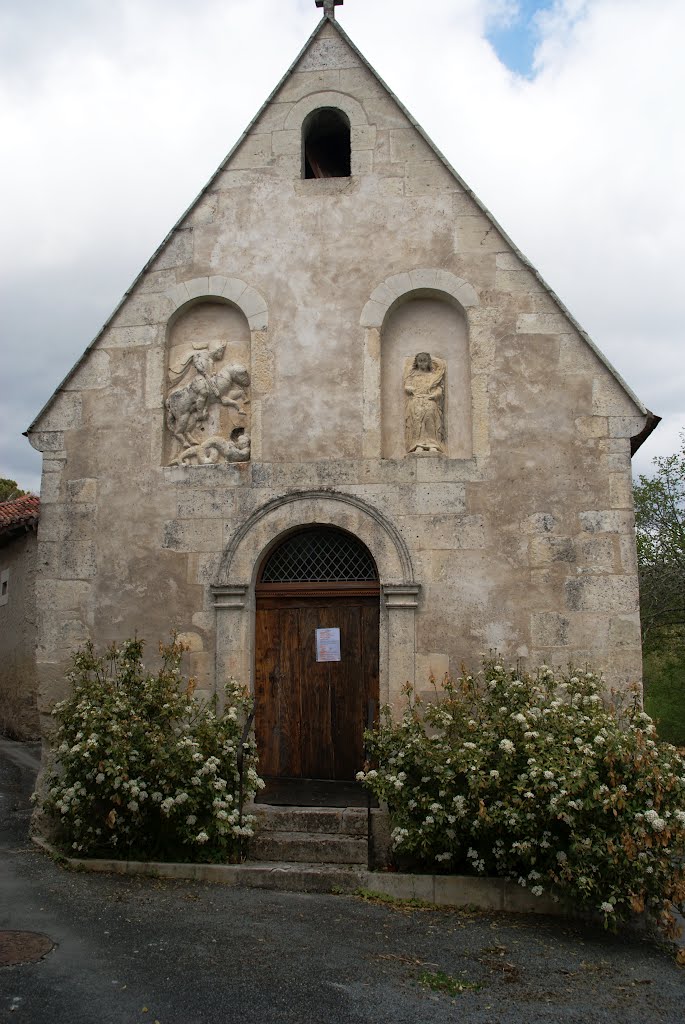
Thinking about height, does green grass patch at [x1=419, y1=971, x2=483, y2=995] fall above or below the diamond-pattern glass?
below

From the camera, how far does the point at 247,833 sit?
7066mm

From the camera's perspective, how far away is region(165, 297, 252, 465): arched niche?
8727 mm

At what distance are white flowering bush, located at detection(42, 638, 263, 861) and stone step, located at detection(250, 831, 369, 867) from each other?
0.74 ft

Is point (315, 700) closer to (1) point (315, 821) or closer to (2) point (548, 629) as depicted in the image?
(1) point (315, 821)

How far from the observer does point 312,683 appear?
8.31 meters

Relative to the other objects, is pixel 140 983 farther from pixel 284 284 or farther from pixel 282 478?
pixel 284 284

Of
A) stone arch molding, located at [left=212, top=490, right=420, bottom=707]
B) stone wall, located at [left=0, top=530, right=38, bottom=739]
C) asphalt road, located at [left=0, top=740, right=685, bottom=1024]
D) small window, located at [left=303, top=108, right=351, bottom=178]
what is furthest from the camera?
stone wall, located at [left=0, top=530, right=38, bottom=739]

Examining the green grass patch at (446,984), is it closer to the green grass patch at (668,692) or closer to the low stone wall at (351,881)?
the low stone wall at (351,881)

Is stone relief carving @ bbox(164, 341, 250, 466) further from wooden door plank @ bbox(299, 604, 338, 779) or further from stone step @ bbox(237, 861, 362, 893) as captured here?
stone step @ bbox(237, 861, 362, 893)

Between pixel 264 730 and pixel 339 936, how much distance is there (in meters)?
2.69

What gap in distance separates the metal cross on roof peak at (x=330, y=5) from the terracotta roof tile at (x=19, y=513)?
317 inches

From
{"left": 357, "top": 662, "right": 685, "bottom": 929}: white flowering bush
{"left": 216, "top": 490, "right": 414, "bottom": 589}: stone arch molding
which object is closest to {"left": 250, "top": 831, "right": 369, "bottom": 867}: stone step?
{"left": 357, "top": 662, "right": 685, "bottom": 929}: white flowering bush

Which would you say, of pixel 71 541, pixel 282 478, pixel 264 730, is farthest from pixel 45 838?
pixel 282 478

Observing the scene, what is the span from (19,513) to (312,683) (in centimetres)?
821
